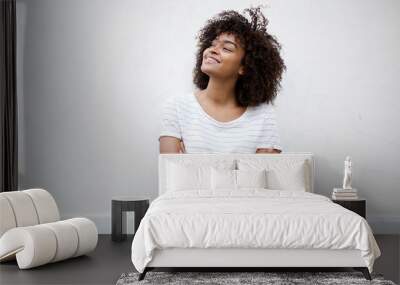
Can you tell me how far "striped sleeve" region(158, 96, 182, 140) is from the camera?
673cm

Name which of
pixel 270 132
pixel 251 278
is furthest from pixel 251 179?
pixel 251 278

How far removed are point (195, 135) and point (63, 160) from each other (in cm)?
143

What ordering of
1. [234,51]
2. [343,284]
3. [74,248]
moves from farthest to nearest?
[234,51]
[74,248]
[343,284]

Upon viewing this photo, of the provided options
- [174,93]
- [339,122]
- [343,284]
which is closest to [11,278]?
[343,284]

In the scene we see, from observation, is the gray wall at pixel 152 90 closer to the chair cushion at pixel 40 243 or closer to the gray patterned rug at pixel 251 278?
the chair cushion at pixel 40 243

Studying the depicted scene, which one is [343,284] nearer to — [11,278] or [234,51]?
[11,278]

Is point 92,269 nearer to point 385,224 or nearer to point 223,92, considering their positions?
point 223,92

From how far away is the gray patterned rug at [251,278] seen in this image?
177 inches

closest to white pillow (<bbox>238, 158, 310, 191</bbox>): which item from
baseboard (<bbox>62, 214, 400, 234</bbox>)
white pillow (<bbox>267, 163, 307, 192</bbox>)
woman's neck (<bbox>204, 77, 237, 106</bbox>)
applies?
white pillow (<bbox>267, 163, 307, 192</bbox>)

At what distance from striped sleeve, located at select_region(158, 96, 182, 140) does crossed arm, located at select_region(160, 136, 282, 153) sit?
0.14 ft

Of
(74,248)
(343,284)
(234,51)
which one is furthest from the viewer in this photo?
(234,51)

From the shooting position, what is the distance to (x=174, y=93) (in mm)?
6855

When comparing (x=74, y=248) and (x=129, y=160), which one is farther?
(x=129, y=160)

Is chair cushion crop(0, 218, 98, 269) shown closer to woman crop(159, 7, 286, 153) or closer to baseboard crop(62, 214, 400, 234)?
baseboard crop(62, 214, 400, 234)
